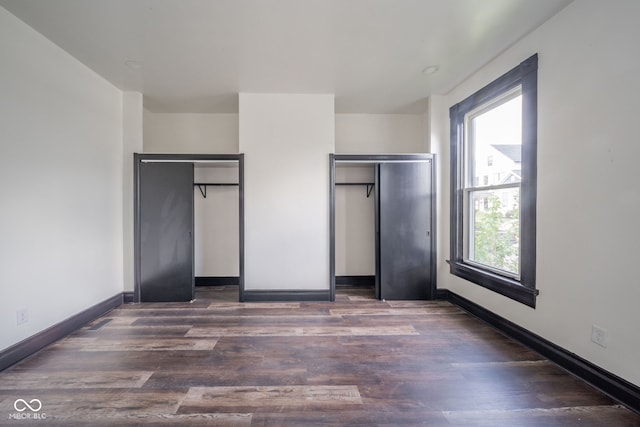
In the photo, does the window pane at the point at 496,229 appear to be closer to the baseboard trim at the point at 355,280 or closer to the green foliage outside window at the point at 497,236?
the green foliage outside window at the point at 497,236

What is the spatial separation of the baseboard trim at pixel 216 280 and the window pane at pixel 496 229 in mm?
3317

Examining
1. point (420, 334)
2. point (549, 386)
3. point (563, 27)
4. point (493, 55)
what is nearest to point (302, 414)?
point (420, 334)

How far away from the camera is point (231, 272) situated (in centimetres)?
399

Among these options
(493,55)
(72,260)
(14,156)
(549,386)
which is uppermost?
(493,55)

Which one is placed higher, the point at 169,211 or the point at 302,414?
the point at 169,211

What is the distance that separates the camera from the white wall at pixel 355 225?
399 centimetres

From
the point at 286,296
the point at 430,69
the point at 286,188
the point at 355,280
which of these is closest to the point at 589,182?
the point at 430,69

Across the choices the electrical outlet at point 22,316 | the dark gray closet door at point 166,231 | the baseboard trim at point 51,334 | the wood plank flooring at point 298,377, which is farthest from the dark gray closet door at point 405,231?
the electrical outlet at point 22,316

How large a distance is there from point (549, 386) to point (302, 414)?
1651 mm

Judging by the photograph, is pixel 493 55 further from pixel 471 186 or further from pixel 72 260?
pixel 72 260

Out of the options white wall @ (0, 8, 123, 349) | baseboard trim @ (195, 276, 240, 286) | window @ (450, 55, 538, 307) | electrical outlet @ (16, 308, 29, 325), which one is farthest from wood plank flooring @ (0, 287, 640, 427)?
baseboard trim @ (195, 276, 240, 286)

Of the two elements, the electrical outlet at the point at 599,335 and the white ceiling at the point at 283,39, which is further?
the white ceiling at the point at 283,39

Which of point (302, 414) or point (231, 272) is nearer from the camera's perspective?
point (302, 414)

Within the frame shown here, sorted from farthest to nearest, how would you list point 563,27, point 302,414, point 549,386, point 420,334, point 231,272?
point 231,272 → point 420,334 → point 563,27 → point 549,386 → point 302,414
